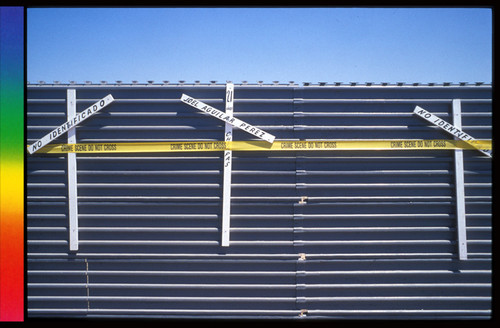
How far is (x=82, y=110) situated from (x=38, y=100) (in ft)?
1.82

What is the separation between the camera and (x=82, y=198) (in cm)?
534

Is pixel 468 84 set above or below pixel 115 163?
above

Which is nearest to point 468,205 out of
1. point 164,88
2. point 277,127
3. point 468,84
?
point 468,84

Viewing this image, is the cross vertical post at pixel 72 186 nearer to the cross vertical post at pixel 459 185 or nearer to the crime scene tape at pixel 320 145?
the crime scene tape at pixel 320 145

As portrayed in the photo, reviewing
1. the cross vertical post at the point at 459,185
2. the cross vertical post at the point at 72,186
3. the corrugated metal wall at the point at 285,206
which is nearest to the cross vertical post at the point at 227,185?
the corrugated metal wall at the point at 285,206

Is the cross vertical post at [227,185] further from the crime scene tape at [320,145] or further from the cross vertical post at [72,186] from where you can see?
the cross vertical post at [72,186]

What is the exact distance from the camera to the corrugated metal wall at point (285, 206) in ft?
17.4

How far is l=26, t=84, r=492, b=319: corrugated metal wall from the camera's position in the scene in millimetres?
5309

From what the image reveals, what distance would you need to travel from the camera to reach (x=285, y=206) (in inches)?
210

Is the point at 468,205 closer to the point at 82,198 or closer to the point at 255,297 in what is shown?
the point at 255,297

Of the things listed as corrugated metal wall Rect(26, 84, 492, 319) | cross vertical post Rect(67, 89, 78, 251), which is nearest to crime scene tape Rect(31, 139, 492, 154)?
corrugated metal wall Rect(26, 84, 492, 319)

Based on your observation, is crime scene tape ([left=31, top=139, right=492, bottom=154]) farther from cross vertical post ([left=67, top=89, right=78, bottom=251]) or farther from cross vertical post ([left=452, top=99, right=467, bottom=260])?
cross vertical post ([left=67, top=89, right=78, bottom=251])

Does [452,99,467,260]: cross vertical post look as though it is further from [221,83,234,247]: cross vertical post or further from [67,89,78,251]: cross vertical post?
[67,89,78,251]: cross vertical post

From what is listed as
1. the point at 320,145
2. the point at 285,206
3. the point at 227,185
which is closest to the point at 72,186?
the point at 227,185
